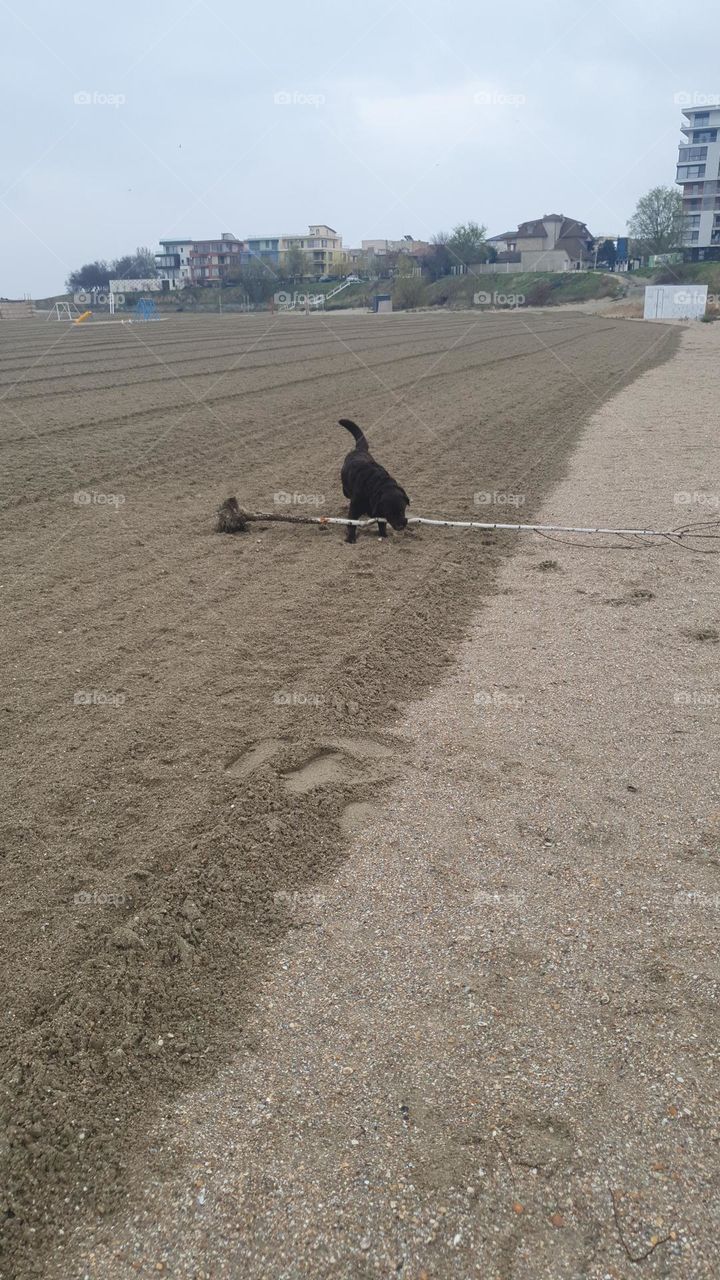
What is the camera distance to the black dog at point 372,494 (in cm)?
939

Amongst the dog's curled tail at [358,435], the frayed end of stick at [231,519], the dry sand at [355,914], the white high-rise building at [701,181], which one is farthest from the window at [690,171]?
the frayed end of stick at [231,519]

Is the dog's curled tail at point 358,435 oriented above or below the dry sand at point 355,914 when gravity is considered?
above

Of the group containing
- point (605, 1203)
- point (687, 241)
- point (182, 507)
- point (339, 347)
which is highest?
point (687, 241)

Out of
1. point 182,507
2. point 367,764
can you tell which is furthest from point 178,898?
point 182,507

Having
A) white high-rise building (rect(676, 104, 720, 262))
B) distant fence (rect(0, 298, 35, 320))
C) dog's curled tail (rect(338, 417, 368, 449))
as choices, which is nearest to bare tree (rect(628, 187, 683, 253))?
white high-rise building (rect(676, 104, 720, 262))

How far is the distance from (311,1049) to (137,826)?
65.5 inches

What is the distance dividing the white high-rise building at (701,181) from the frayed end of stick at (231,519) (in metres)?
101

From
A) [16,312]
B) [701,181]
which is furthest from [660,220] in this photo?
[16,312]

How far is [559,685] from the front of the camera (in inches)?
239

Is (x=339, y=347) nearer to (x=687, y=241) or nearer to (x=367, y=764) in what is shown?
(x=367, y=764)

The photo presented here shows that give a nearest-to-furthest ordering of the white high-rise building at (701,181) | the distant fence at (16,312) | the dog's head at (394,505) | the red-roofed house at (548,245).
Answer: the dog's head at (394,505), the distant fence at (16,312), the white high-rise building at (701,181), the red-roofed house at (548,245)

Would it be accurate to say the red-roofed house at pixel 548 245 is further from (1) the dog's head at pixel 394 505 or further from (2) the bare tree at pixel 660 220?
(1) the dog's head at pixel 394 505

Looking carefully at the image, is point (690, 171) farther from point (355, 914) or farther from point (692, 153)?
point (355, 914)

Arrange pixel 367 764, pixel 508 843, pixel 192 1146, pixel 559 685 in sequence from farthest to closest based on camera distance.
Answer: pixel 559 685
pixel 367 764
pixel 508 843
pixel 192 1146
